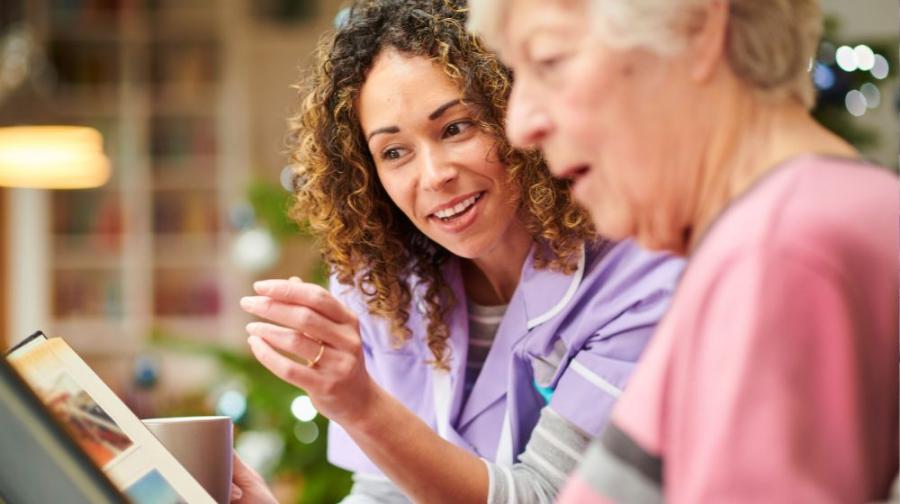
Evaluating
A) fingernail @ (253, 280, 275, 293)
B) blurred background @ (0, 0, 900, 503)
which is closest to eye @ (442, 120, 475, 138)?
fingernail @ (253, 280, 275, 293)

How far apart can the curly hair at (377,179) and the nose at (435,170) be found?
0.06m

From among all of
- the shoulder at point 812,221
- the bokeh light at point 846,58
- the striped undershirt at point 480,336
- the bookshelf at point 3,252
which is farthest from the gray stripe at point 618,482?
the bookshelf at point 3,252

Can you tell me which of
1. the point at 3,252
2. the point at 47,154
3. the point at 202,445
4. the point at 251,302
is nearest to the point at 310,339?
the point at 251,302

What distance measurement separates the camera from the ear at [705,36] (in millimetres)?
649

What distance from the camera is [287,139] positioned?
167cm

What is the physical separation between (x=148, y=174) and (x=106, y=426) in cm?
541

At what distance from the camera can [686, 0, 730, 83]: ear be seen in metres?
0.65

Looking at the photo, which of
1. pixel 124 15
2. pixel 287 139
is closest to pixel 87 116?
pixel 124 15

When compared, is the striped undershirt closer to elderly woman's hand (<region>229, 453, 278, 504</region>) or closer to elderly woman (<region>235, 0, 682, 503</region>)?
elderly woman (<region>235, 0, 682, 503</region>)

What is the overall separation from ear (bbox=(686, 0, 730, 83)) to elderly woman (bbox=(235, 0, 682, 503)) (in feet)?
1.49

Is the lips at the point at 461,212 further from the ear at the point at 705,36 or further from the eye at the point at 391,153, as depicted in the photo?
the ear at the point at 705,36

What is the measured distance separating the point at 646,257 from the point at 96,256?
5.31 m

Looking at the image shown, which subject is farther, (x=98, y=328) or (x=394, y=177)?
(x=98, y=328)

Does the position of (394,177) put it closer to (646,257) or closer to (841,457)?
(646,257)
